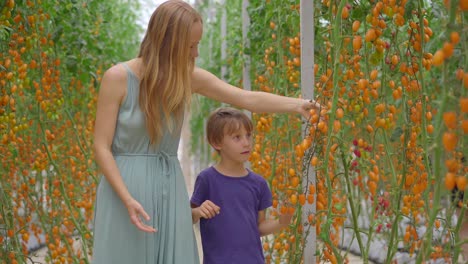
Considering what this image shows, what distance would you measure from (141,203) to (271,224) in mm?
458

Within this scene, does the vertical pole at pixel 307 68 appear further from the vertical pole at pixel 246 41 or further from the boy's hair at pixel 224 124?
the vertical pole at pixel 246 41

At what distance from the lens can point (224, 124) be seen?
6.98 ft

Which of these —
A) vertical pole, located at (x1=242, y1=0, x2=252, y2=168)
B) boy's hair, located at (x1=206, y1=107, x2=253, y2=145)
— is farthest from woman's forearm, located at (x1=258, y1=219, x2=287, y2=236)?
vertical pole, located at (x1=242, y1=0, x2=252, y2=168)

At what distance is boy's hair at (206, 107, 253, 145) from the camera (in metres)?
2.12

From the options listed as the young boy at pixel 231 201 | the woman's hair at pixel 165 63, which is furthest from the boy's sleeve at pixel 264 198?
the woman's hair at pixel 165 63

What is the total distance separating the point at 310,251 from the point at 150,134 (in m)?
0.53

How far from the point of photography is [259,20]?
3516 mm

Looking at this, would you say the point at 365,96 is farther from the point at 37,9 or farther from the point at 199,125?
the point at 199,125

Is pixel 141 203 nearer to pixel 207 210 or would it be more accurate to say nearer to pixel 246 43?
pixel 207 210

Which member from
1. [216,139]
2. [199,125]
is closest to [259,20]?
[216,139]

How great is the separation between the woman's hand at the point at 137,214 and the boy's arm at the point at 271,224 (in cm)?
46

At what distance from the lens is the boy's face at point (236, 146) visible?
2096 mm

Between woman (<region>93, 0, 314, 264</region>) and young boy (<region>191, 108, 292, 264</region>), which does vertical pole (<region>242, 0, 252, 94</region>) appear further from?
woman (<region>93, 0, 314, 264</region>)

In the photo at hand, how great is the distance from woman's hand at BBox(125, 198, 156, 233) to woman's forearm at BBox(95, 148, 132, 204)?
0.01 metres
